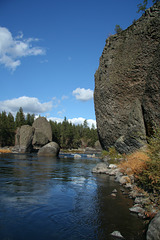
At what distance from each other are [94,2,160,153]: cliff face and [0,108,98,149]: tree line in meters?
62.5

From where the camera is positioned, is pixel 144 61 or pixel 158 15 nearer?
pixel 158 15

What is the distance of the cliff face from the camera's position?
20.5m

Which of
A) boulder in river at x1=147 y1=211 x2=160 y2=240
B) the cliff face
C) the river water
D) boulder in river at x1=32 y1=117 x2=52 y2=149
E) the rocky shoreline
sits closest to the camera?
boulder in river at x1=147 y1=211 x2=160 y2=240

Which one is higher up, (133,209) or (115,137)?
(115,137)

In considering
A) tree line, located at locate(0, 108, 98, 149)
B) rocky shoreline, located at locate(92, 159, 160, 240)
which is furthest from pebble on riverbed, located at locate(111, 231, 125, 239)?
tree line, located at locate(0, 108, 98, 149)

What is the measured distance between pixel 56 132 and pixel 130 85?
80.5 m

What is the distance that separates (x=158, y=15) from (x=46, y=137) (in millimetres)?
53280

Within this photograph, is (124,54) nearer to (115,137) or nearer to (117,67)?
(117,67)

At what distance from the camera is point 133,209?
24.4 feet

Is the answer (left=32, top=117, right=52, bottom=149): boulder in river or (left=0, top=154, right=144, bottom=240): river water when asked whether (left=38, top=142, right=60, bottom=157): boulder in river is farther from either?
(left=0, top=154, right=144, bottom=240): river water

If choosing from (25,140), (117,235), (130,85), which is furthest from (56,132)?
(117,235)

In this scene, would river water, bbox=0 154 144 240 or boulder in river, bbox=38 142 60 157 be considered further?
boulder in river, bbox=38 142 60 157

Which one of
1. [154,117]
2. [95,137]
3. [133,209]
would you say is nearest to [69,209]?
[133,209]

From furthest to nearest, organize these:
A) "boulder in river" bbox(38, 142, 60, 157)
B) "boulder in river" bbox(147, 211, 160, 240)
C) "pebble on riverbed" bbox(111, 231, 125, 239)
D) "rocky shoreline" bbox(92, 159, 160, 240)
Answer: "boulder in river" bbox(38, 142, 60, 157) → "pebble on riverbed" bbox(111, 231, 125, 239) → "rocky shoreline" bbox(92, 159, 160, 240) → "boulder in river" bbox(147, 211, 160, 240)
